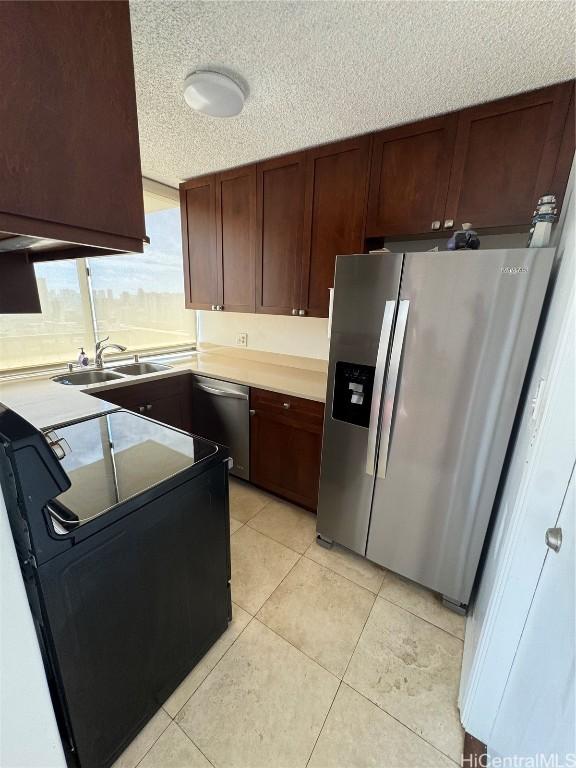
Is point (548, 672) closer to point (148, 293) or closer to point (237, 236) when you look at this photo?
point (237, 236)

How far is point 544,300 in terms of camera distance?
3.83 feet

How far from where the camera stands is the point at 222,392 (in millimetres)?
2330

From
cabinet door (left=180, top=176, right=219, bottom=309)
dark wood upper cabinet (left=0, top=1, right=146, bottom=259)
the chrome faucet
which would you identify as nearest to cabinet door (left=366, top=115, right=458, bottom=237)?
cabinet door (left=180, top=176, right=219, bottom=309)

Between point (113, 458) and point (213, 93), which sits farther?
point (213, 93)

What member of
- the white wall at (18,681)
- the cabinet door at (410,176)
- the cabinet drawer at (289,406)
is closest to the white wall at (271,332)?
the cabinet drawer at (289,406)

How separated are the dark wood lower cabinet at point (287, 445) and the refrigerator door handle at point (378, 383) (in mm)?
433

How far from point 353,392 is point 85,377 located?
2030mm

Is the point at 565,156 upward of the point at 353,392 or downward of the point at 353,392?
upward

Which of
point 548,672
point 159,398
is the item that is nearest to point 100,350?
point 159,398

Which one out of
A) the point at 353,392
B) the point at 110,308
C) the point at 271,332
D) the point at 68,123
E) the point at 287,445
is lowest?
the point at 287,445

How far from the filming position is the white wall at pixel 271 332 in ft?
8.24

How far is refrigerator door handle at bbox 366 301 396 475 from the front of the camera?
1.40 meters

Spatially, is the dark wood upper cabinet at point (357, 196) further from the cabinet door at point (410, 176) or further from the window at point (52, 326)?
the window at point (52, 326)

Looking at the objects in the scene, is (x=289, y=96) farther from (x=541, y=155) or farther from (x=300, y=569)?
(x=300, y=569)
